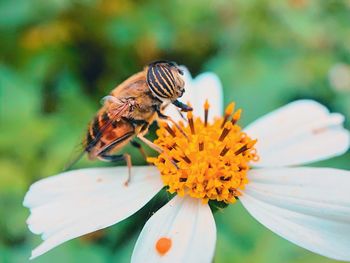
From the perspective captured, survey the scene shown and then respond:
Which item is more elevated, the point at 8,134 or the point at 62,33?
the point at 62,33

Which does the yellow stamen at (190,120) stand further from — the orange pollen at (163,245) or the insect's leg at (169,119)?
the orange pollen at (163,245)

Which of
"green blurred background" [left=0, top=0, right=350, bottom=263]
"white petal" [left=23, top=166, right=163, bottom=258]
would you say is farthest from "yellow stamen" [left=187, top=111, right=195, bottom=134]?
"green blurred background" [left=0, top=0, right=350, bottom=263]

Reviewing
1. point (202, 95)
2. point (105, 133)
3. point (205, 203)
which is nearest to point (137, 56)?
point (202, 95)

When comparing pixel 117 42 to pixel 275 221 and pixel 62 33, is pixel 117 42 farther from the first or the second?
pixel 275 221

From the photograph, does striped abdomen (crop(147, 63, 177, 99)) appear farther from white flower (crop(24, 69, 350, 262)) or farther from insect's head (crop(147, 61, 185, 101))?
white flower (crop(24, 69, 350, 262))

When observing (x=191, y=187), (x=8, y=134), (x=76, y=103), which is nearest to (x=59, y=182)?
(x=191, y=187)

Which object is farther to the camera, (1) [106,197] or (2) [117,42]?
(2) [117,42]

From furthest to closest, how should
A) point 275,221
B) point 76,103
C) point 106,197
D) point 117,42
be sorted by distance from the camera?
point 117,42 < point 76,103 < point 106,197 < point 275,221
